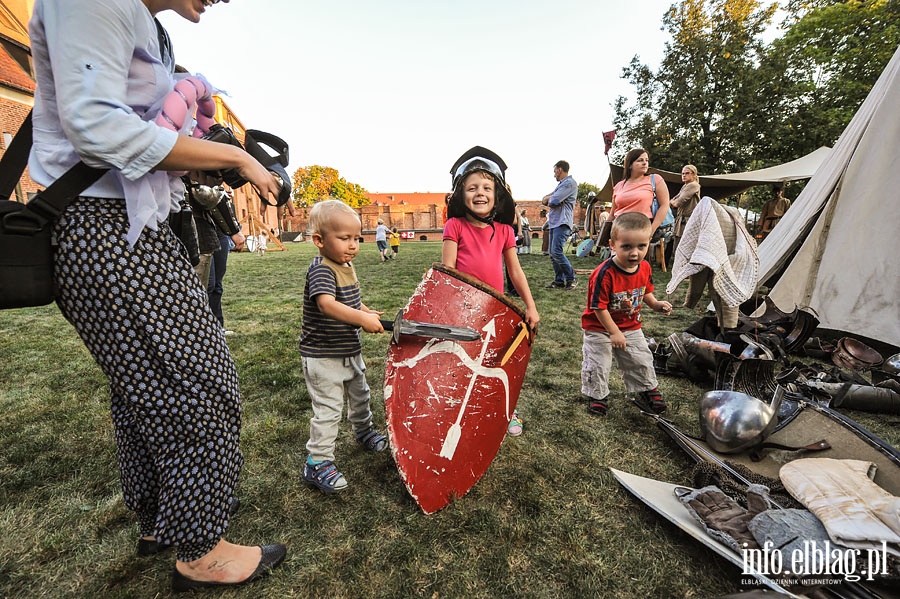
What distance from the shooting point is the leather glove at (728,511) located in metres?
1.41

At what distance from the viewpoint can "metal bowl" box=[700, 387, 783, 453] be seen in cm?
196

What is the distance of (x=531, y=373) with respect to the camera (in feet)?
11.0

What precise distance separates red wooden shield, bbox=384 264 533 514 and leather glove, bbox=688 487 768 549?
85 centimetres

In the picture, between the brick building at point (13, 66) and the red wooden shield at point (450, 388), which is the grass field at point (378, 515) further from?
the brick building at point (13, 66)

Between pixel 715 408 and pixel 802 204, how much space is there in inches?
178

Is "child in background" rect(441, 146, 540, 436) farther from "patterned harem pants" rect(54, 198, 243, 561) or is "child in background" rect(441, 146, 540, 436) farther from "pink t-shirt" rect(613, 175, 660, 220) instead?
"pink t-shirt" rect(613, 175, 660, 220)

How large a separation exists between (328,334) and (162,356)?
2.65 feet

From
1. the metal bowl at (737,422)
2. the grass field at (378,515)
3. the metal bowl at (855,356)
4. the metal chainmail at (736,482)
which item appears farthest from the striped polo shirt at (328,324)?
the metal bowl at (855,356)

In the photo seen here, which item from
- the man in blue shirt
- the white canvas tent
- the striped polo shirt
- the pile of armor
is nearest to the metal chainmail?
the pile of armor

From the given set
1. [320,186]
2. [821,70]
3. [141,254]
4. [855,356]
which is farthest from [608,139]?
[320,186]

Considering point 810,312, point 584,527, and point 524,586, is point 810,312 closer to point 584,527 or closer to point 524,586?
point 584,527

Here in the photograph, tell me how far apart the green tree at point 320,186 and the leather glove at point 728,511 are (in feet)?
206

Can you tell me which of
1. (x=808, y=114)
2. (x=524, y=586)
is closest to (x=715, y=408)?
(x=524, y=586)

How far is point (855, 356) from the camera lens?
11.1 feet
